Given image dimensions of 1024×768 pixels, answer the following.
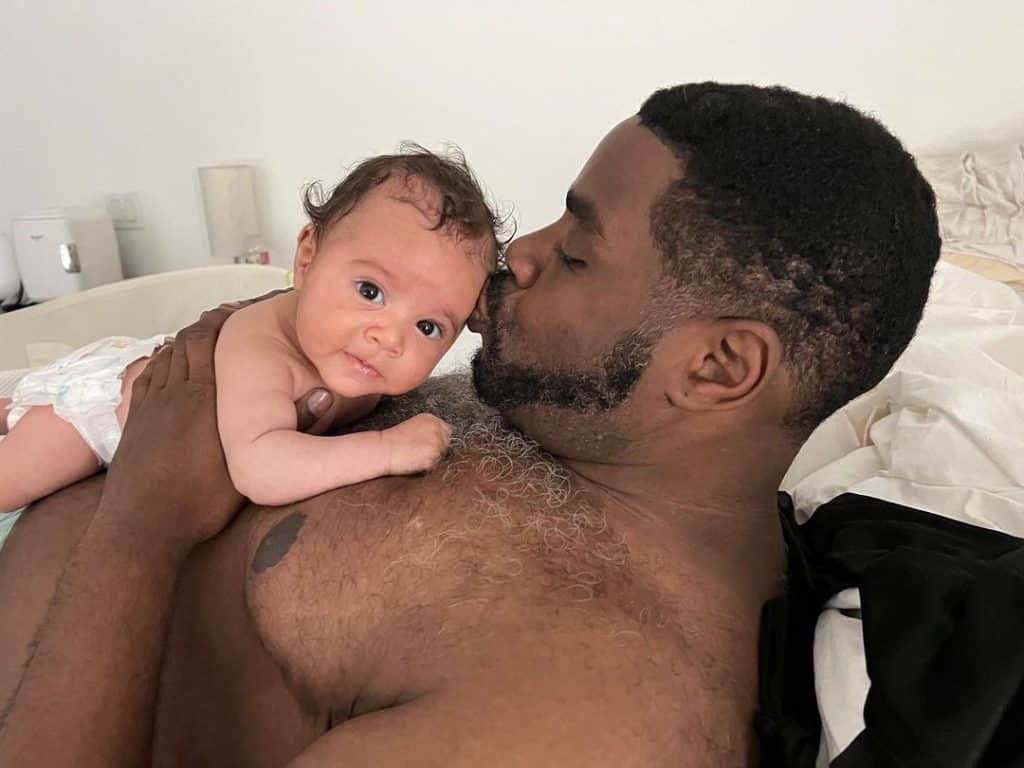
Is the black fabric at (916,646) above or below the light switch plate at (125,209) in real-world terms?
above

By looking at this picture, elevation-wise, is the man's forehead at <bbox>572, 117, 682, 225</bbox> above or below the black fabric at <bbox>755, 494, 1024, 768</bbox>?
above

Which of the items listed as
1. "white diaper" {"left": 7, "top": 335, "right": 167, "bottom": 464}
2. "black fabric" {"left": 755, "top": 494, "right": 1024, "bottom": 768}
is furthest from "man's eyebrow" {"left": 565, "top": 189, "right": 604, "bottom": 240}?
"white diaper" {"left": 7, "top": 335, "right": 167, "bottom": 464}

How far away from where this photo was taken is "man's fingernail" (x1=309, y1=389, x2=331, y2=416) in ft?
3.35

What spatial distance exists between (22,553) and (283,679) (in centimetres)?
39

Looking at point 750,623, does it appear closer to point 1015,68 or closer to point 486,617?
point 486,617

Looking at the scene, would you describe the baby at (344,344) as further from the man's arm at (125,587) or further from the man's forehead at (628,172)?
the man's forehead at (628,172)

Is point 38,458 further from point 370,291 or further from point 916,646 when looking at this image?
point 916,646

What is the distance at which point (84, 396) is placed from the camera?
1.11m

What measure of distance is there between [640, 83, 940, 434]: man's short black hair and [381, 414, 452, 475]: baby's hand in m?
0.33

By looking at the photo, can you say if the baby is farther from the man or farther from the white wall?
the white wall

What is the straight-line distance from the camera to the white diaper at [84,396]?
1098mm

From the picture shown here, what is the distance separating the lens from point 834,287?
0.88 m

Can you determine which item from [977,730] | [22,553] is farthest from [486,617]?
[22,553]

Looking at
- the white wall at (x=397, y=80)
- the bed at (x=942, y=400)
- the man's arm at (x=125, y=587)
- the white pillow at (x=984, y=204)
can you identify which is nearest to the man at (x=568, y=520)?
the man's arm at (x=125, y=587)
